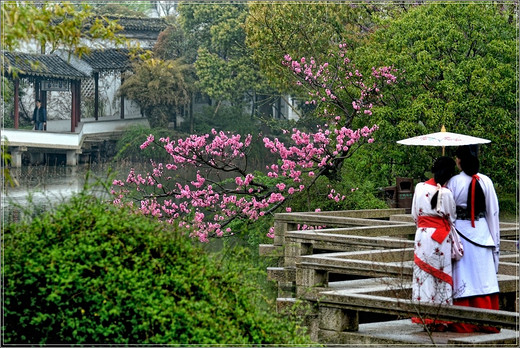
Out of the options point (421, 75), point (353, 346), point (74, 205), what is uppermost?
point (421, 75)

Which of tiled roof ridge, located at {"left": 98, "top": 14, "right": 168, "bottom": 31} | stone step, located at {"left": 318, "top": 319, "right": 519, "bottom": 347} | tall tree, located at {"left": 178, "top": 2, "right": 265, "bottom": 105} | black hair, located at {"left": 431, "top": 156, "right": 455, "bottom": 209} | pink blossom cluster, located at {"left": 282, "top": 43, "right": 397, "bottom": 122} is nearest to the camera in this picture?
stone step, located at {"left": 318, "top": 319, "right": 519, "bottom": 347}

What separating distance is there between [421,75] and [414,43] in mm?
657

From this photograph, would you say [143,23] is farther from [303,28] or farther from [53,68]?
[303,28]

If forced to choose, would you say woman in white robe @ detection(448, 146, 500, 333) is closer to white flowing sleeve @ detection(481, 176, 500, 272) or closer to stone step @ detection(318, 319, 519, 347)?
white flowing sleeve @ detection(481, 176, 500, 272)

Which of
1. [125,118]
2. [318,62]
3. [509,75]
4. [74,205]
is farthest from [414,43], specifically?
[125,118]

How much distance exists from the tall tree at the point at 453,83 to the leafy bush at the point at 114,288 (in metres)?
11.5

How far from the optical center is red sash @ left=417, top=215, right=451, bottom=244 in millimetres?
8789

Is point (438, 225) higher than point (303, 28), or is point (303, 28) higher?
point (303, 28)

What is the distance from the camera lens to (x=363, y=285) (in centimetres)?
995

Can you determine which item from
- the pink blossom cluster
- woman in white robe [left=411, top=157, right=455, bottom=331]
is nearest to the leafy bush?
woman in white robe [left=411, top=157, right=455, bottom=331]

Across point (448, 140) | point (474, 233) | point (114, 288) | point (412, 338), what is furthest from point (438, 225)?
point (114, 288)

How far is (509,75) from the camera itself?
18.1 metres

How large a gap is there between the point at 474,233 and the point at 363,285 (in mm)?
1458

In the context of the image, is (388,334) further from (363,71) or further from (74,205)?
(363,71)
